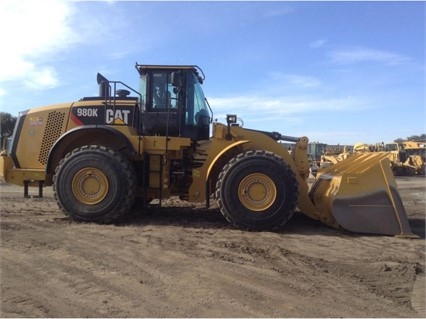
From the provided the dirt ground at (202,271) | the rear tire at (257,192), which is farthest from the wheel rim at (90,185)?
the rear tire at (257,192)

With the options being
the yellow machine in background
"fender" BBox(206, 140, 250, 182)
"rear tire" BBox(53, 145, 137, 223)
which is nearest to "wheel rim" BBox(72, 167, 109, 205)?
"rear tire" BBox(53, 145, 137, 223)

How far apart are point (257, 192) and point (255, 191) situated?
4cm

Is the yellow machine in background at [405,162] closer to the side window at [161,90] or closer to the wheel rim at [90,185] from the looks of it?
the side window at [161,90]

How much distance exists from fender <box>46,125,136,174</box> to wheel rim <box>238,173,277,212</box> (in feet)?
7.16

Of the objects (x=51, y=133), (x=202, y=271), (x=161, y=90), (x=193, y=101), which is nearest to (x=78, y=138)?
(x=51, y=133)

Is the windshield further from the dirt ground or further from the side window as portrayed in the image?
the dirt ground

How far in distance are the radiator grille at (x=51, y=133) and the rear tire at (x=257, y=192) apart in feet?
11.5

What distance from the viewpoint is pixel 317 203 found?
340 inches

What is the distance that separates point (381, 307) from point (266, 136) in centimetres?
475

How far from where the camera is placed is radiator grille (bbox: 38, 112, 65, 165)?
9125 mm

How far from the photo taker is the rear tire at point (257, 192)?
26.1ft

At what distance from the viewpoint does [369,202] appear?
7.89 meters

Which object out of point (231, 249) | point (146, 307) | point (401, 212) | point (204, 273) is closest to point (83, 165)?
point (231, 249)

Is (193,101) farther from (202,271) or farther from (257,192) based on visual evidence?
(202,271)
